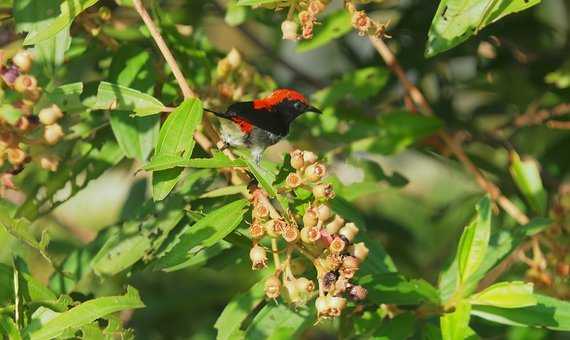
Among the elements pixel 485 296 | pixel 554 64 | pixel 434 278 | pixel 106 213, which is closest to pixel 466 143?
pixel 554 64

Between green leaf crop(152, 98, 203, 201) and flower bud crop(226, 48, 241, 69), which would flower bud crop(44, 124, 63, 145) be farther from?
flower bud crop(226, 48, 241, 69)

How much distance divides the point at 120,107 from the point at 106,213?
541 cm

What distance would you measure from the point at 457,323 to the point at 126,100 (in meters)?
0.94

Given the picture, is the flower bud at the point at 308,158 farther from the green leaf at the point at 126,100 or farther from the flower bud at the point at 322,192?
the green leaf at the point at 126,100

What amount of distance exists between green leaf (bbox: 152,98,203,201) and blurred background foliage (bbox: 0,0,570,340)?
40 cm

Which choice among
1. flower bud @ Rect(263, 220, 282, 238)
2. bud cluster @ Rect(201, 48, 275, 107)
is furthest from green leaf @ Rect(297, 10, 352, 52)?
flower bud @ Rect(263, 220, 282, 238)

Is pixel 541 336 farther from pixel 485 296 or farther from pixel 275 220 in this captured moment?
pixel 275 220

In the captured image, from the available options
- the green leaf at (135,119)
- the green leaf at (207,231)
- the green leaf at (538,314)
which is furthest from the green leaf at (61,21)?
the green leaf at (538,314)

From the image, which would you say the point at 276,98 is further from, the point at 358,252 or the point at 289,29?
the point at 358,252

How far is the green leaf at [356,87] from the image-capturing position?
311cm

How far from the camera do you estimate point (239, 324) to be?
7.95 feet

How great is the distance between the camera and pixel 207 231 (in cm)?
208

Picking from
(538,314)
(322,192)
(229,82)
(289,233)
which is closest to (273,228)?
(289,233)

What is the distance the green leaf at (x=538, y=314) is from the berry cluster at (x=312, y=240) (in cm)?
44
